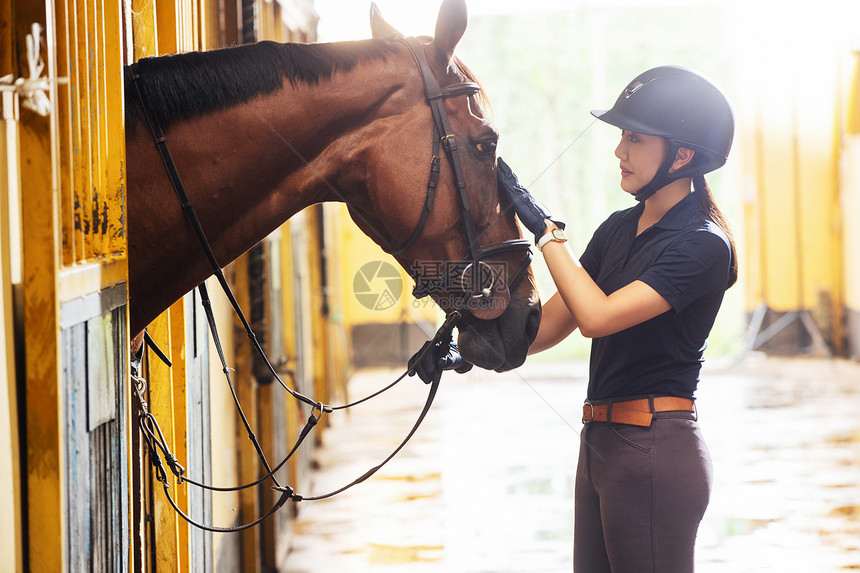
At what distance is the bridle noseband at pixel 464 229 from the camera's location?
1.62 meters

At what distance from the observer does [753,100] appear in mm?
9570

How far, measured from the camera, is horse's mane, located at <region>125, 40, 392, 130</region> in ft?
4.72

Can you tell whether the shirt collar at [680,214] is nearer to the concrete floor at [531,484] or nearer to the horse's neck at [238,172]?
the horse's neck at [238,172]

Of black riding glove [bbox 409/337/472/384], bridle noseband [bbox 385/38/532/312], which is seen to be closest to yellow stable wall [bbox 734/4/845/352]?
black riding glove [bbox 409/337/472/384]

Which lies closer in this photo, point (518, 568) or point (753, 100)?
point (518, 568)

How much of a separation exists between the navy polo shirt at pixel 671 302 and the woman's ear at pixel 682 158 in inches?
2.7

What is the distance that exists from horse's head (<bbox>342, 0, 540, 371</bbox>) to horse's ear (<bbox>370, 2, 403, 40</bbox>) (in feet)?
0.05

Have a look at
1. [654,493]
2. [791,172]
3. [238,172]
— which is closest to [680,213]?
[654,493]

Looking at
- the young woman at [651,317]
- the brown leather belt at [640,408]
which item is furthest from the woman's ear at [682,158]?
the brown leather belt at [640,408]

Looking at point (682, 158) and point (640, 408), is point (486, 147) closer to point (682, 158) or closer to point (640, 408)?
point (682, 158)

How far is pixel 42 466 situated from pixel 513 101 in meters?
9.94

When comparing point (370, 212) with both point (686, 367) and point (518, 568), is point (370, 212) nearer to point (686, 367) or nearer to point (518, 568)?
point (686, 367)

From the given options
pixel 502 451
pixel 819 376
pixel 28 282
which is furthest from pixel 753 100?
pixel 28 282

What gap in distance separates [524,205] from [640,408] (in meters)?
0.47
